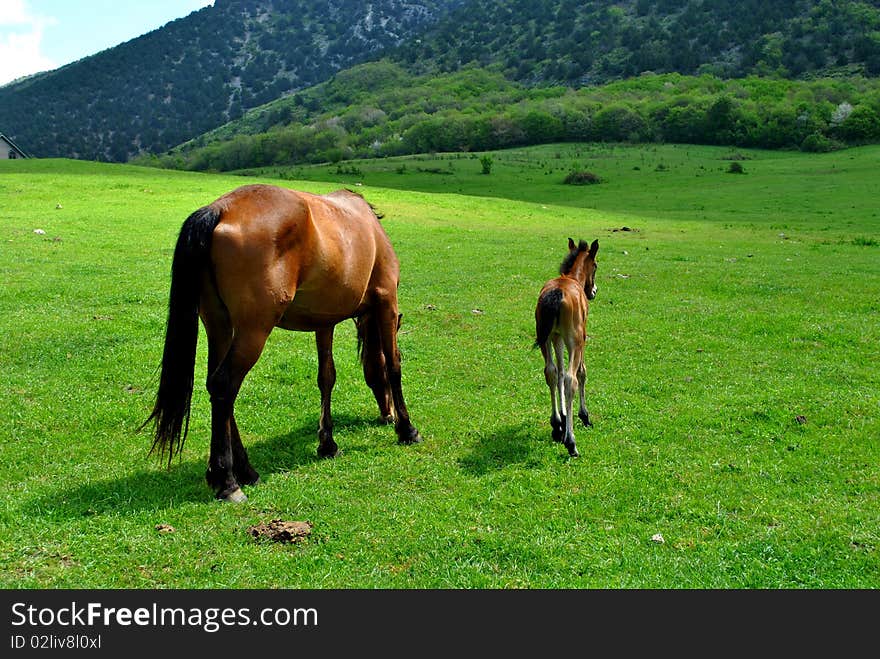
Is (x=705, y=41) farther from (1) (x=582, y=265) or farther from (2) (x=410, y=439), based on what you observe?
(2) (x=410, y=439)

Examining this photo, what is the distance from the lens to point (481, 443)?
8141 mm

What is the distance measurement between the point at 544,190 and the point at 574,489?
1838 inches

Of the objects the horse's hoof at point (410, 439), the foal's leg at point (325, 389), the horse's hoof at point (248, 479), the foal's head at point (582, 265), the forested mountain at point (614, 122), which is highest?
the forested mountain at point (614, 122)

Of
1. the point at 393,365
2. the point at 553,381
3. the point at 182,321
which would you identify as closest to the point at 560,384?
the point at 553,381

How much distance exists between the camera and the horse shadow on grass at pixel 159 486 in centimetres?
611

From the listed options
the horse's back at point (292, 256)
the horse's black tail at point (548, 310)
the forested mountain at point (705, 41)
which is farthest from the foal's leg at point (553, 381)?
the forested mountain at point (705, 41)

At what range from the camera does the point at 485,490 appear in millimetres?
6742

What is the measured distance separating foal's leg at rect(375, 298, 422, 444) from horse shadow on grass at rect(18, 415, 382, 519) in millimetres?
533

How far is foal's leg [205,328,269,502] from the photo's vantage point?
20.9ft

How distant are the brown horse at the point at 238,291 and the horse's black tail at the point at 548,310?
2053mm

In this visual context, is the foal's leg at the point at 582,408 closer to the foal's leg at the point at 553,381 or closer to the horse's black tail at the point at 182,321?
the foal's leg at the point at 553,381

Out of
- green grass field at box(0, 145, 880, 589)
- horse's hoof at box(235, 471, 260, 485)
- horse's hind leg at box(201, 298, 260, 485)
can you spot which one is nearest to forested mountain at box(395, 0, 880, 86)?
green grass field at box(0, 145, 880, 589)

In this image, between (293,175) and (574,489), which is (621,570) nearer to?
(574,489)

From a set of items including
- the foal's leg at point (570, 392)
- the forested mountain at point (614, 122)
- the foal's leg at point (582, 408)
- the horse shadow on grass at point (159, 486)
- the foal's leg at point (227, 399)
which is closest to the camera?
the horse shadow on grass at point (159, 486)
